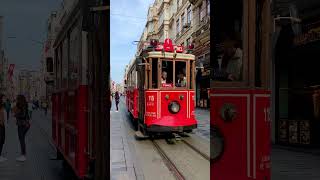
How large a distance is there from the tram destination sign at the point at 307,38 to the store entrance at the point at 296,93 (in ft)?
0.38

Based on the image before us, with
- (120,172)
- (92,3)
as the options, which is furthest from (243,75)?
(120,172)

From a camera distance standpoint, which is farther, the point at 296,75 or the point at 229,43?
the point at 296,75

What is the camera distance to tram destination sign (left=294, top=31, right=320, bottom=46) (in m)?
13.7

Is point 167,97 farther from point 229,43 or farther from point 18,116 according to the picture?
point 229,43

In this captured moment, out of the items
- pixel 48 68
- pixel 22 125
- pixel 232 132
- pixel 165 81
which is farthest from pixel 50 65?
pixel 165 81

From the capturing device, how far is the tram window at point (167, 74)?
1340 cm

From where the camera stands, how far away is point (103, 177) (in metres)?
4.70

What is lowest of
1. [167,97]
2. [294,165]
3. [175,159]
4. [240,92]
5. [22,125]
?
[294,165]

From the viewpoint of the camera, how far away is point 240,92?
483 cm

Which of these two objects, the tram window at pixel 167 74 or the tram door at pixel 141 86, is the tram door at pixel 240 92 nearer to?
the tram window at pixel 167 74

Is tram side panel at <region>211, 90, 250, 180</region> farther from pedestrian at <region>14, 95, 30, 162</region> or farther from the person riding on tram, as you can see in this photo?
the person riding on tram

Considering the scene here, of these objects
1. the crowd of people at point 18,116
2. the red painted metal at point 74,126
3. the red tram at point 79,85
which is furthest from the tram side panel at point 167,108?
the red tram at point 79,85

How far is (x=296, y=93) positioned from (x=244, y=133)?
11038 millimetres

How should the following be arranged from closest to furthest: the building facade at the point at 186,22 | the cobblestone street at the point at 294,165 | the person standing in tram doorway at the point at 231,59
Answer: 1. the person standing in tram doorway at the point at 231,59
2. the building facade at the point at 186,22
3. the cobblestone street at the point at 294,165
